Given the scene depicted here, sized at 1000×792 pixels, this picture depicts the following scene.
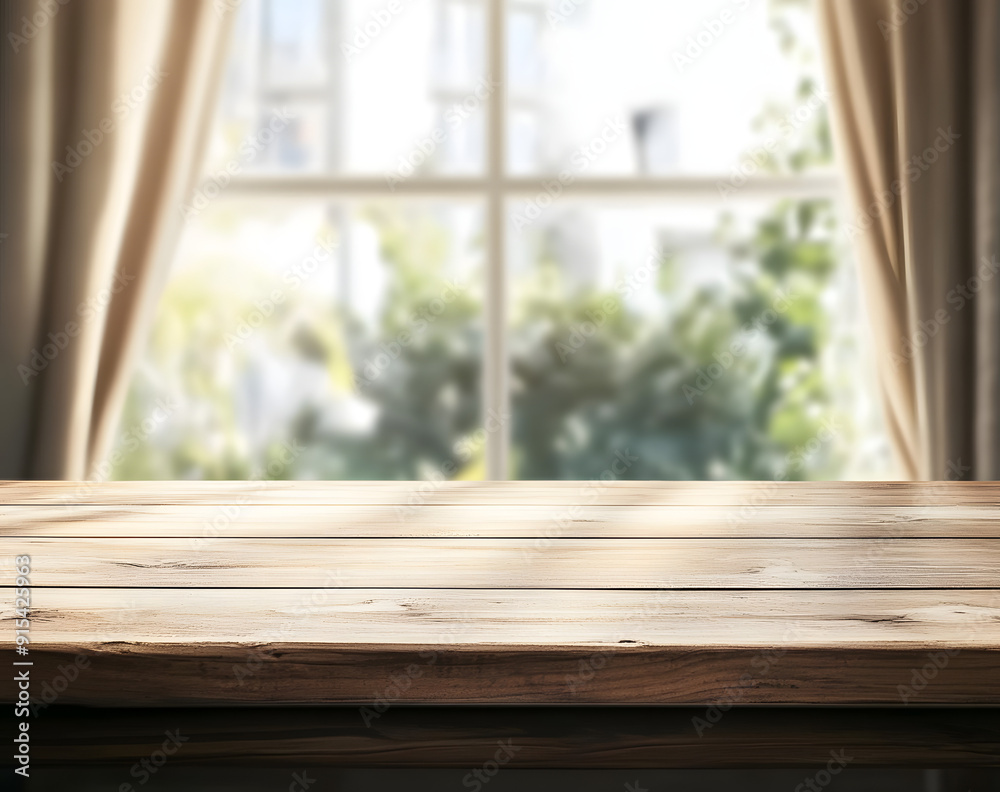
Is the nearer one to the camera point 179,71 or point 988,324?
point 988,324

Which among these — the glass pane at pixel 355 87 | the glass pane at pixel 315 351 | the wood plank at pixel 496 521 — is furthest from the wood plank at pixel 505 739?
the glass pane at pixel 355 87

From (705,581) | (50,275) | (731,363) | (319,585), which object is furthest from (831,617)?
(50,275)

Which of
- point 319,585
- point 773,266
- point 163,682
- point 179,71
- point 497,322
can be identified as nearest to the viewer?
point 163,682

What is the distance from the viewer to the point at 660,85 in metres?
2.22

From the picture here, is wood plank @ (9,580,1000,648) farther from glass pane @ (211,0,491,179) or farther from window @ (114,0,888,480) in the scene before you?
glass pane @ (211,0,491,179)

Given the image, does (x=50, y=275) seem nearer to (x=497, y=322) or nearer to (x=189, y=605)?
(x=497, y=322)

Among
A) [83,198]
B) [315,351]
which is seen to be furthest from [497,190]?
[83,198]

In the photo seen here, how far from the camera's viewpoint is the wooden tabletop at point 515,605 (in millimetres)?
630

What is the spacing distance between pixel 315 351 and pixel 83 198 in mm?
696

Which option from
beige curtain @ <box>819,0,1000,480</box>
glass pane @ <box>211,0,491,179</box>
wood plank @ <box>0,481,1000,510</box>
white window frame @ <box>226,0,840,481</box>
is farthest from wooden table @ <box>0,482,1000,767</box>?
glass pane @ <box>211,0,491,179</box>

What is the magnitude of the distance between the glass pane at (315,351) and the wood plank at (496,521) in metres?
1.12

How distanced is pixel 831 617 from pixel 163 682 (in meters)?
0.56

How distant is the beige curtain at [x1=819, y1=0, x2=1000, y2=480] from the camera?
1.86 meters

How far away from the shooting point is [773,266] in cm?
226
